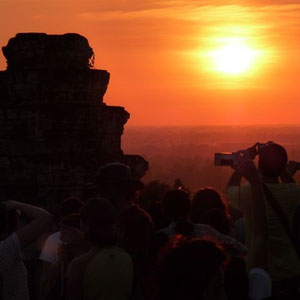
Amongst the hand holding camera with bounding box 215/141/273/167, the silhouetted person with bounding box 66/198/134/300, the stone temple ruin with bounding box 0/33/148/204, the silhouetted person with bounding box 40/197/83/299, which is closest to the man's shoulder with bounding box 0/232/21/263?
the silhouetted person with bounding box 66/198/134/300

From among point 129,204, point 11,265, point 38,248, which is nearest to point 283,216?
point 129,204

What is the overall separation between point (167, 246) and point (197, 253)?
0.21m

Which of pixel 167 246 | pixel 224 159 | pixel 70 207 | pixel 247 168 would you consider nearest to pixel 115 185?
pixel 70 207

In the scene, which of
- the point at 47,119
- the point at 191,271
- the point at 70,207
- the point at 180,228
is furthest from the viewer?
the point at 47,119

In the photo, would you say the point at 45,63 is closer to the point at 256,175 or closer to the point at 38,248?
the point at 38,248

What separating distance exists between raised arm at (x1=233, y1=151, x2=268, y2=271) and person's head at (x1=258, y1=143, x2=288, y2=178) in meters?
0.50

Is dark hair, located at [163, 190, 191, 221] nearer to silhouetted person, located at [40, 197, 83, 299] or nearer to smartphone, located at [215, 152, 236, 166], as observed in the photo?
smartphone, located at [215, 152, 236, 166]

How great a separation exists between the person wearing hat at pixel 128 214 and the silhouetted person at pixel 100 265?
0.31 m

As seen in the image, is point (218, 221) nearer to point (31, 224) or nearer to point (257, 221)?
point (257, 221)

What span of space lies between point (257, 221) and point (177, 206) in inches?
41.4

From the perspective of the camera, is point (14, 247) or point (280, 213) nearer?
point (14, 247)

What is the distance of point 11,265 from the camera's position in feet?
14.9

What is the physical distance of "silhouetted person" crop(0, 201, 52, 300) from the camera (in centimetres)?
450

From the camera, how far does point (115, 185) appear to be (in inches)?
217
